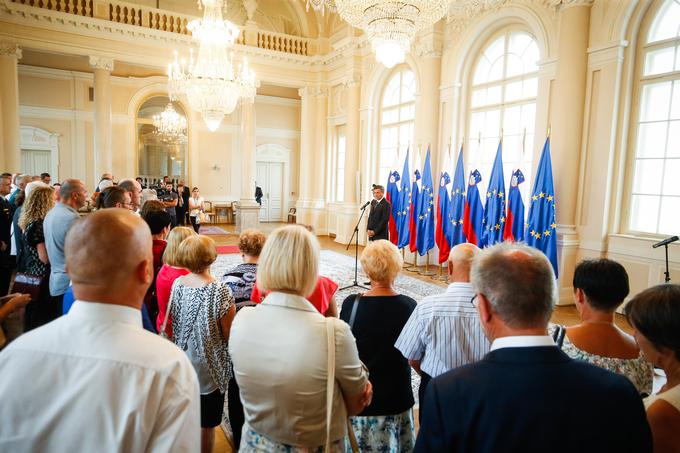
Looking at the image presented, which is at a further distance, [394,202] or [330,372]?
[394,202]

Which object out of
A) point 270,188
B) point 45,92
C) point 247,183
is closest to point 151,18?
point 45,92

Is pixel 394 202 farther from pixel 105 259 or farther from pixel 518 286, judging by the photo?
pixel 105 259

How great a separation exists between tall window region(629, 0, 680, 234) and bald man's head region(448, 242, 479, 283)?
4452 mm

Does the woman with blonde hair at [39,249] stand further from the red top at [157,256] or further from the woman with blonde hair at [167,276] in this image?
the woman with blonde hair at [167,276]

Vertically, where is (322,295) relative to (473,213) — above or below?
below

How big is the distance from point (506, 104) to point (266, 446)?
22.1 feet

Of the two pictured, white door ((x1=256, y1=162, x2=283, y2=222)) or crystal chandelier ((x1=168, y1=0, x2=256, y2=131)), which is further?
white door ((x1=256, y1=162, x2=283, y2=222))

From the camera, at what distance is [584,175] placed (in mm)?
5500

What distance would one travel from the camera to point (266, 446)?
1340mm

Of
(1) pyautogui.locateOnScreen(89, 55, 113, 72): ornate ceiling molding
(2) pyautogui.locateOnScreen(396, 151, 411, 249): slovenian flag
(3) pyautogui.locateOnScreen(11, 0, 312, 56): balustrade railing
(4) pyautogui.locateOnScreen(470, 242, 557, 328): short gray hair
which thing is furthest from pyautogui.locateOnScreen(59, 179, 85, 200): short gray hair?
(3) pyautogui.locateOnScreen(11, 0, 312, 56): balustrade railing

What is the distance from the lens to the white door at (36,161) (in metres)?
11.4

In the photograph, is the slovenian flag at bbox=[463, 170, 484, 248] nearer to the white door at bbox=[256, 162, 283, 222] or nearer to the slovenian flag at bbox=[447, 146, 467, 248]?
the slovenian flag at bbox=[447, 146, 467, 248]

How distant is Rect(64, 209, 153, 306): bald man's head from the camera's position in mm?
913

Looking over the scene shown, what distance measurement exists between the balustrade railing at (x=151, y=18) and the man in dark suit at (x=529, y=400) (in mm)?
10535
